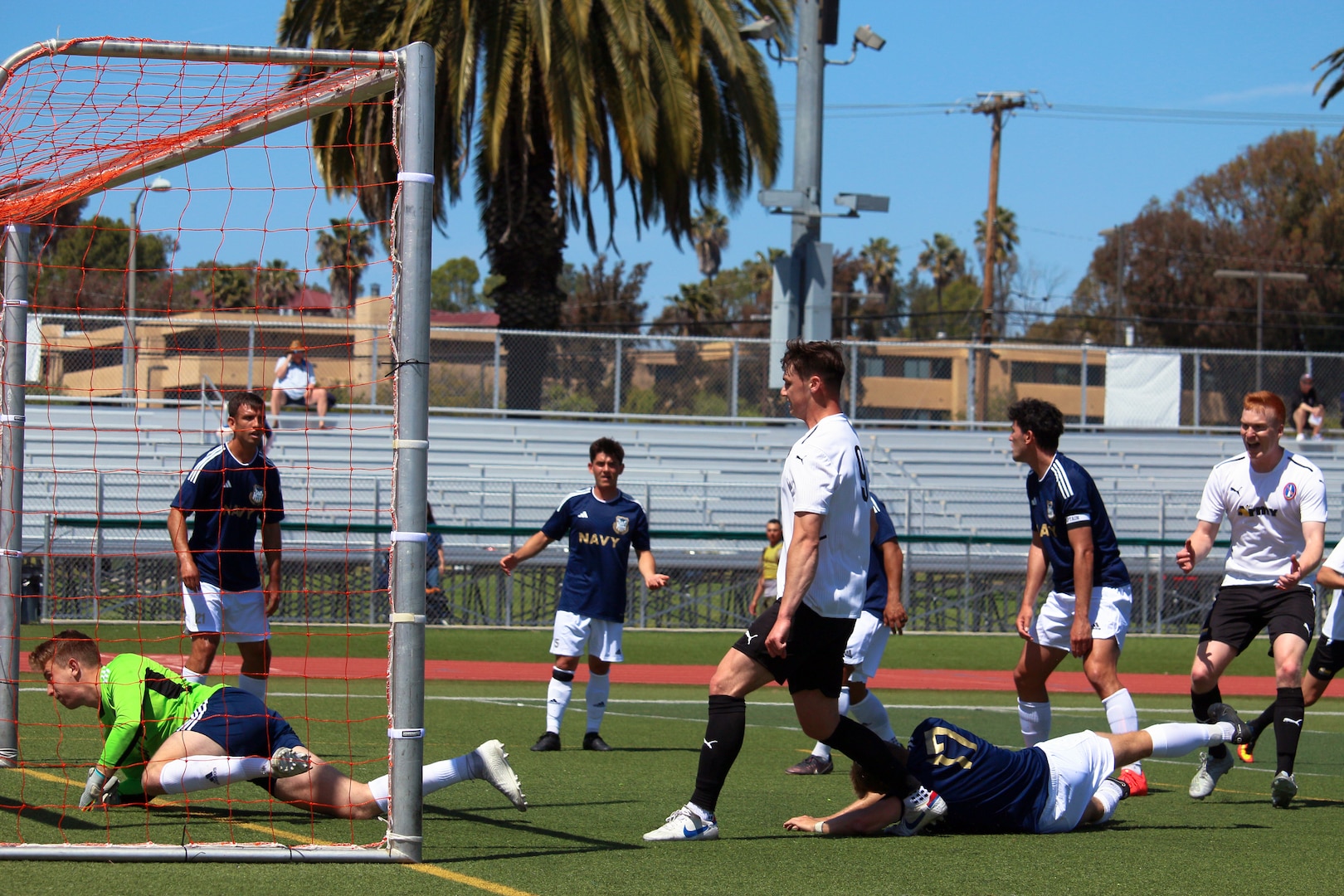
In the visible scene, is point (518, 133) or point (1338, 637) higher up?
point (518, 133)

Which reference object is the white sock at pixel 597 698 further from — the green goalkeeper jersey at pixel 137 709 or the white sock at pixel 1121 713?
the green goalkeeper jersey at pixel 137 709

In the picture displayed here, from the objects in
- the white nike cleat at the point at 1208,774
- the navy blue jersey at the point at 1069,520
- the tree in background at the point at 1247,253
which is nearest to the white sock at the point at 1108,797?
the white nike cleat at the point at 1208,774

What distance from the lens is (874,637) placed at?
8.20 m

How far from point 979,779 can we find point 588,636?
407 cm

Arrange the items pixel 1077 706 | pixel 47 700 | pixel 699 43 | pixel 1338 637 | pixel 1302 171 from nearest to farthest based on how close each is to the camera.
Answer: pixel 1338 637 < pixel 47 700 < pixel 1077 706 < pixel 699 43 < pixel 1302 171

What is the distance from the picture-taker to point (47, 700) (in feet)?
35.1

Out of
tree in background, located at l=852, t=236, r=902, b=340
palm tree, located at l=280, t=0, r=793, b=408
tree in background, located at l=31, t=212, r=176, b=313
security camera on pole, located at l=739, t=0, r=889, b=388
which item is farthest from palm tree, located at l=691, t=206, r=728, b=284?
security camera on pole, located at l=739, t=0, r=889, b=388

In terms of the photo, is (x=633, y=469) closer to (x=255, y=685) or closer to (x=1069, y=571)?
(x=255, y=685)

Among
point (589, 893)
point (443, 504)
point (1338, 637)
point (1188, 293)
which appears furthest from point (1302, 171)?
point (589, 893)

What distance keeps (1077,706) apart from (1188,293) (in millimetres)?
54131

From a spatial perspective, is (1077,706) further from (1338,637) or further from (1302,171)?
(1302,171)

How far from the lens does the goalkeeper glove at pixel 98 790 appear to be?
20.2ft

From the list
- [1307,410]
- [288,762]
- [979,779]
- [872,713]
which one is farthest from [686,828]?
[1307,410]

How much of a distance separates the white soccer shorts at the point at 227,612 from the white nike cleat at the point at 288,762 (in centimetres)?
209
